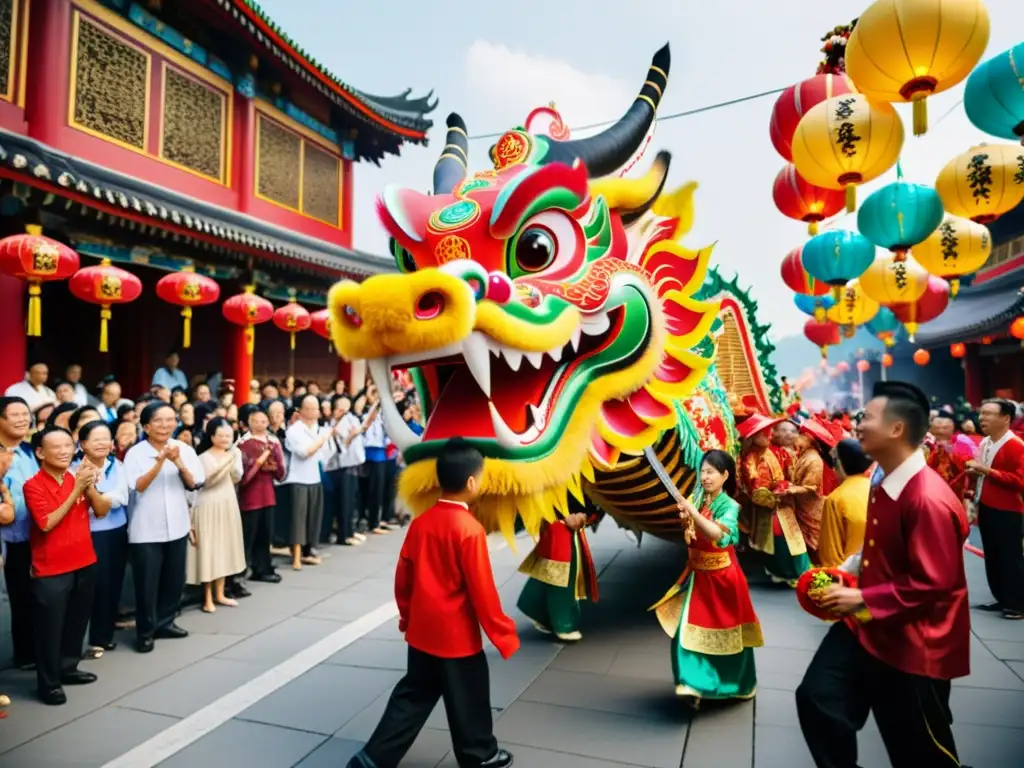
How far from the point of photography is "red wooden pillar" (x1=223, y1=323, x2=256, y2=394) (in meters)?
9.59

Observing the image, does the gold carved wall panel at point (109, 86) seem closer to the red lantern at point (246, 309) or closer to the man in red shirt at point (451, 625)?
the red lantern at point (246, 309)

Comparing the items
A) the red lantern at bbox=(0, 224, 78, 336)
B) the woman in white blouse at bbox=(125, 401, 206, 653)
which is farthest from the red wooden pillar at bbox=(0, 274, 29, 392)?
the woman in white blouse at bbox=(125, 401, 206, 653)

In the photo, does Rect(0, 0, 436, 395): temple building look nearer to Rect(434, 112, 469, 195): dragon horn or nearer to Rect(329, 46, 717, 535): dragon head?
Rect(434, 112, 469, 195): dragon horn

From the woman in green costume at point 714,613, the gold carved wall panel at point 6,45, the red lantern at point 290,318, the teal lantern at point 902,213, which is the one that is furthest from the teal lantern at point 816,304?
the gold carved wall panel at point 6,45

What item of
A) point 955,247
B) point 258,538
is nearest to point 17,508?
point 258,538

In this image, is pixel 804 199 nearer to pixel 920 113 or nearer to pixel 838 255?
pixel 838 255

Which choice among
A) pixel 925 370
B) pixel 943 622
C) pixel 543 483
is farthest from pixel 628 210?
pixel 925 370

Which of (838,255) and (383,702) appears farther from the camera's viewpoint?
(838,255)

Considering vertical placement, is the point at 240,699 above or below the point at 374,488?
below

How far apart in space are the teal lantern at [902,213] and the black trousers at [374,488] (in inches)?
205

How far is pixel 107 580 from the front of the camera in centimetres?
369

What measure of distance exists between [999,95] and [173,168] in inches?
362

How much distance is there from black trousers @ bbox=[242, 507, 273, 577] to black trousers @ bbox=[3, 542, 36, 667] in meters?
1.67

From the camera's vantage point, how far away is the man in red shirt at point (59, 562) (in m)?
3.09
